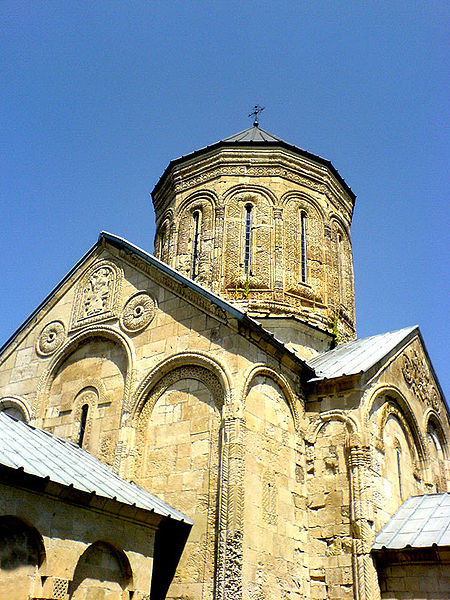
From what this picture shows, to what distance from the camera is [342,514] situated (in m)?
8.64

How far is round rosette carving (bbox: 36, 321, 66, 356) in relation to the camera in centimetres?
1101

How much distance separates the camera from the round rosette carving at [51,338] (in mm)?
11008

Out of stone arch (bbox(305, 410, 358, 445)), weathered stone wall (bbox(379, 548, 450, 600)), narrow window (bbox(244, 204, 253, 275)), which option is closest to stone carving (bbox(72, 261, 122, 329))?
narrow window (bbox(244, 204, 253, 275))

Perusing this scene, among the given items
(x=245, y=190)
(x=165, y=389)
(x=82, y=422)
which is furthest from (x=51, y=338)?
(x=245, y=190)

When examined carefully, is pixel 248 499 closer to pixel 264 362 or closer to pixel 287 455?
pixel 287 455

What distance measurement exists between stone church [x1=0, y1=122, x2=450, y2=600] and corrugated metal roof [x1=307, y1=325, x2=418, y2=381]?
0.18ft

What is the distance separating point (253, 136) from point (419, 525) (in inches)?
390

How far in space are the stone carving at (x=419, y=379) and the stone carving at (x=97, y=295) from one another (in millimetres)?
5265

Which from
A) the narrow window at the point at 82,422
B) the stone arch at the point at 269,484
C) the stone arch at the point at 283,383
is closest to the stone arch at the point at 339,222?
the stone arch at the point at 283,383

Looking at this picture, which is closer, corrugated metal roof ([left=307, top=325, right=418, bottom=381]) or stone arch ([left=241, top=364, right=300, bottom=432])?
stone arch ([left=241, top=364, right=300, bottom=432])

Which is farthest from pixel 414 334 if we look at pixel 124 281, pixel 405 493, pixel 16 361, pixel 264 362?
pixel 16 361

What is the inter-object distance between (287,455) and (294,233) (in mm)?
6009

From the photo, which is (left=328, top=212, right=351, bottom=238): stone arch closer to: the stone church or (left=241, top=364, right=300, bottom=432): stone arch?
the stone church

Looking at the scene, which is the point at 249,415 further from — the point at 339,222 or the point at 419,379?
the point at 339,222
